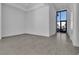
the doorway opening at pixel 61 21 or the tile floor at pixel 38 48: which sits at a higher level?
the doorway opening at pixel 61 21

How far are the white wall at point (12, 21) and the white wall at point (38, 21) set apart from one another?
1.95ft

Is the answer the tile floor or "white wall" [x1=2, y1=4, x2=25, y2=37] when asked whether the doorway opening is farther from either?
the tile floor

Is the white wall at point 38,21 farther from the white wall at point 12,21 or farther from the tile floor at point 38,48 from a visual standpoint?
the tile floor at point 38,48

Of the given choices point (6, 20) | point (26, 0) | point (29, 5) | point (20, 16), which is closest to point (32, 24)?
point (20, 16)

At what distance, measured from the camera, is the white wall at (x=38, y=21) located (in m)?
6.69

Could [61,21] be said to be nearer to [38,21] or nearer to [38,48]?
[38,21]

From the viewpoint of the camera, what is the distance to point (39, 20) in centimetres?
721

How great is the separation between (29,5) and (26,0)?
6.52 meters

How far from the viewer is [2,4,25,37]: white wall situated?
20.4 feet

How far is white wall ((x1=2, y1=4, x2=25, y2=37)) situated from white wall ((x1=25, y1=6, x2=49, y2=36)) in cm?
59

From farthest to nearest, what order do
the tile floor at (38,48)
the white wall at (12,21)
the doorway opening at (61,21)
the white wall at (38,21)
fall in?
the doorway opening at (61,21) < the white wall at (38,21) < the white wall at (12,21) < the tile floor at (38,48)

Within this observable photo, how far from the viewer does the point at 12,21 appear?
6.90 metres

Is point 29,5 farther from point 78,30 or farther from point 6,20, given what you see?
point 78,30

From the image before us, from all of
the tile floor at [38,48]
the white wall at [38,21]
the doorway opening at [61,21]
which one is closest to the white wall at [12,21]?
the white wall at [38,21]
